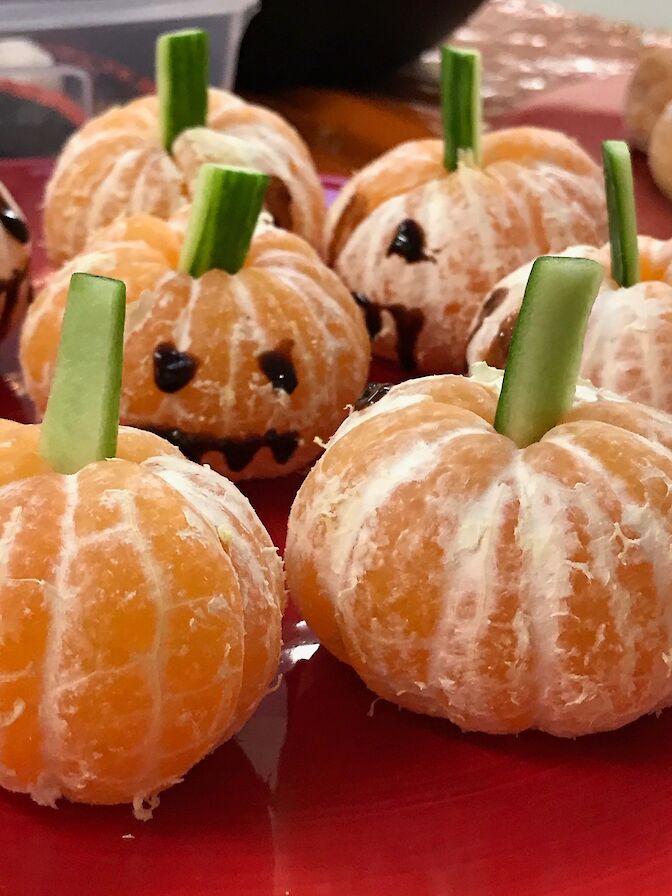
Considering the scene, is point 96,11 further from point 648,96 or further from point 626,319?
point 626,319

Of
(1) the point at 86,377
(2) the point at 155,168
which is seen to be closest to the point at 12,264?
(2) the point at 155,168

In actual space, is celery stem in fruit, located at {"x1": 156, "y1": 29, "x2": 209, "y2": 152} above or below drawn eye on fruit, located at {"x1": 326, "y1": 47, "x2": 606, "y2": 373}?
above

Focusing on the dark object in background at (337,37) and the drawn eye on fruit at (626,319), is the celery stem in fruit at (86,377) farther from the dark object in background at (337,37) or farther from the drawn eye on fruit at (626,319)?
the dark object in background at (337,37)

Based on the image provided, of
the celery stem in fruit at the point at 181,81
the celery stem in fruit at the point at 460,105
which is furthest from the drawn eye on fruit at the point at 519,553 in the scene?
the celery stem in fruit at the point at 181,81

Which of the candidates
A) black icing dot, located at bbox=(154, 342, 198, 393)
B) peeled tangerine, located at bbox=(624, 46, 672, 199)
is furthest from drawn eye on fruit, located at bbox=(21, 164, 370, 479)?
peeled tangerine, located at bbox=(624, 46, 672, 199)

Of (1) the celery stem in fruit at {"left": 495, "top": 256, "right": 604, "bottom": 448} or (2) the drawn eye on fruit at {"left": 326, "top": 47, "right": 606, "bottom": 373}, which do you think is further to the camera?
(2) the drawn eye on fruit at {"left": 326, "top": 47, "right": 606, "bottom": 373}

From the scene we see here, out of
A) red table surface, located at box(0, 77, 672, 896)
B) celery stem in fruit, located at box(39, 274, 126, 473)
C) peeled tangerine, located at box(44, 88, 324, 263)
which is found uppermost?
celery stem in fruit, located at box(39, 274, 126, 473)

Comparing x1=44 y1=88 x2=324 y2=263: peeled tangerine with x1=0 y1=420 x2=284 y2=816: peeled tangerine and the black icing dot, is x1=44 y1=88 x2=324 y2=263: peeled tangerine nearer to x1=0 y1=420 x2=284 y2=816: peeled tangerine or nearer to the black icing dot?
the black icing dot
